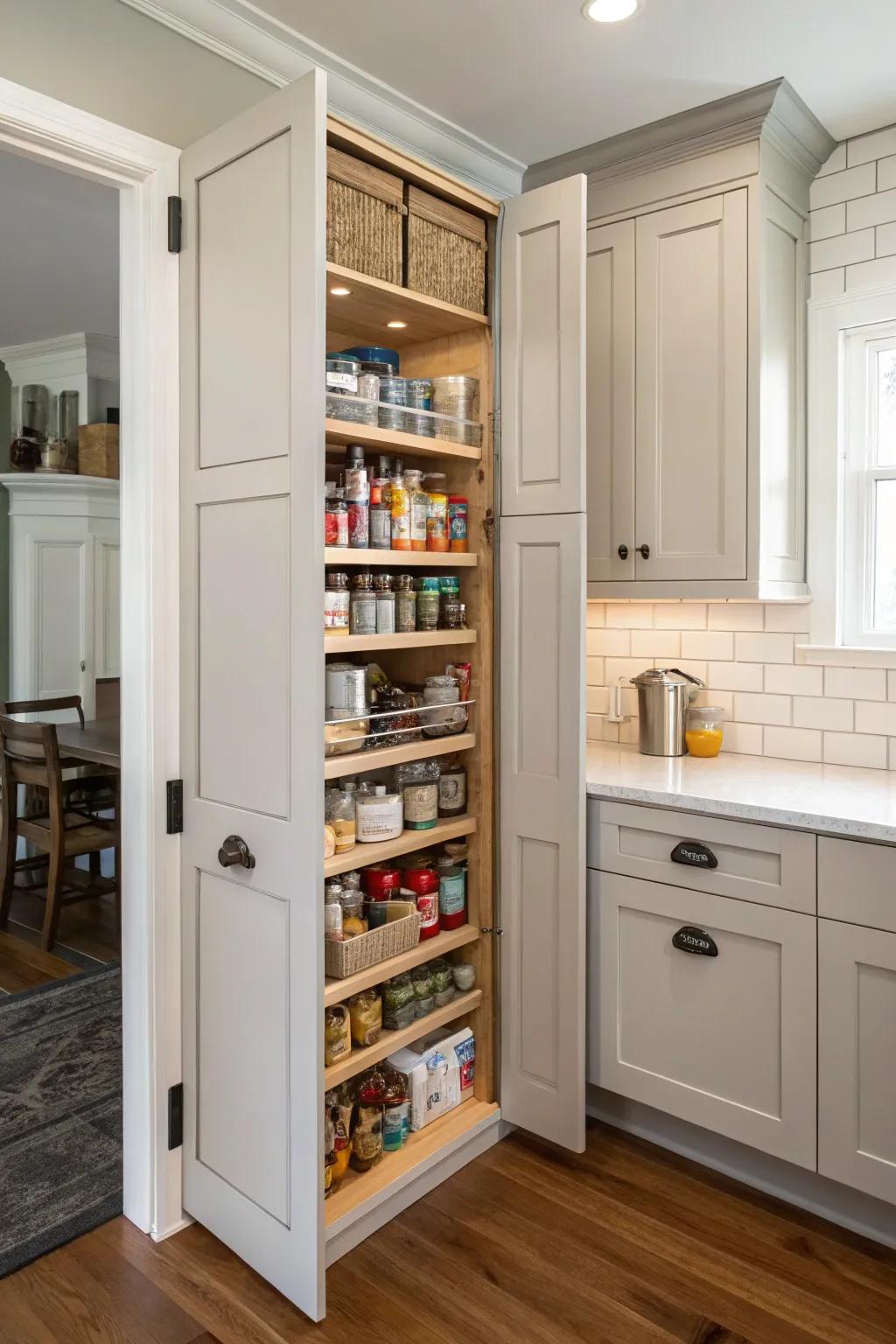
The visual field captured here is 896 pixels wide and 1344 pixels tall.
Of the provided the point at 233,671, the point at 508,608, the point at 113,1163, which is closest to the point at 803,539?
the point at 508,608

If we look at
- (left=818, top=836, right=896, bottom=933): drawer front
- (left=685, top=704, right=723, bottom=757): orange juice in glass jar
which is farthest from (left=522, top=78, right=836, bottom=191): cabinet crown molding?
(left=818, top=836, right=896, bottom=933): drawer front

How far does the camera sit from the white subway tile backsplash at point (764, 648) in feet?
8.94

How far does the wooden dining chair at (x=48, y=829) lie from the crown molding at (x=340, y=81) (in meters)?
2.70

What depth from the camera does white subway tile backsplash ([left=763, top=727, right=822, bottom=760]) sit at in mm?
2686

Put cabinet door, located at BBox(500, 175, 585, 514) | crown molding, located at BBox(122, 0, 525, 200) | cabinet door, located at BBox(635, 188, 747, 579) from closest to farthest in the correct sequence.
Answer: crown molding, located at BBox(122, 0, 525, 200) → cabinet door, located at BBox(500, 175, 585, 514) → cabinet door, located at BBox(635, 188, 747, 579)

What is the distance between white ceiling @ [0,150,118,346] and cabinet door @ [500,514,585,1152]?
1792mm

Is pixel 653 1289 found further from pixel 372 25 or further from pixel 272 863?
pixel 372 25

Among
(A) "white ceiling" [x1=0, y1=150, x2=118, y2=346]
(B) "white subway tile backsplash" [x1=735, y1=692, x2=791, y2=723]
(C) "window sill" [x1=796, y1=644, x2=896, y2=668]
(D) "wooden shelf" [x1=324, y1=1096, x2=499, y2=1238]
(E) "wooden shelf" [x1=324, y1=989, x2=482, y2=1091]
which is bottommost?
(D) "wooden shelf" [x1=324, y1=1096, x2=499, y2=1238]

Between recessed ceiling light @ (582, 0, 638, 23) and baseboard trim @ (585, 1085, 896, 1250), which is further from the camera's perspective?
baseboard trim @ (585, 1085, 896, 1250)

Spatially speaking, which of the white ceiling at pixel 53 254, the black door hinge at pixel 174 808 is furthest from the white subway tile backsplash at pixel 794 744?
the white ceiling at pixel 53 254

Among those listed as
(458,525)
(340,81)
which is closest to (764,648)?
(458,525)

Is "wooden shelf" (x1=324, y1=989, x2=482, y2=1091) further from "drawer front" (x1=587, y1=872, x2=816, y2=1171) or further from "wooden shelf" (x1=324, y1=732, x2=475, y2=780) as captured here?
"wooden shelf" (x1=324, y1=732, x2=475, y2=780)

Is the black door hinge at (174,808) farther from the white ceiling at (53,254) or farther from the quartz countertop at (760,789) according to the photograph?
the white ceiling at (53,254)

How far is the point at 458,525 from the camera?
7.72ft
